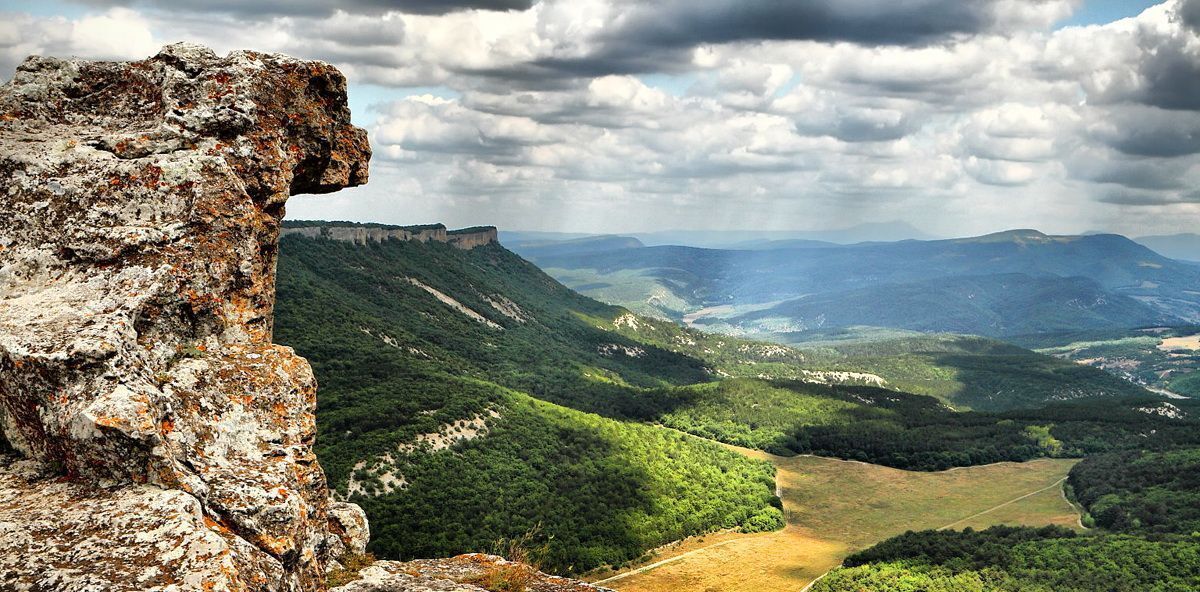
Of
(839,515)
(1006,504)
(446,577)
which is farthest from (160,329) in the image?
(1006,504)

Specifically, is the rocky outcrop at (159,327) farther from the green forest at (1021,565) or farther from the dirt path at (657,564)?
the green forest at (1021,565)

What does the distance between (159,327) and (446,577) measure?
6749 mm

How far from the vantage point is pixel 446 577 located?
50.4ft

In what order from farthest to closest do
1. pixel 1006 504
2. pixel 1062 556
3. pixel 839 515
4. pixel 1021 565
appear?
pixel 1006 504
pixel 839 515
pixel 1062 556
pixel 1021 565

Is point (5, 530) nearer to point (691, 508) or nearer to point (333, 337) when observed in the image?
point (691, 508)

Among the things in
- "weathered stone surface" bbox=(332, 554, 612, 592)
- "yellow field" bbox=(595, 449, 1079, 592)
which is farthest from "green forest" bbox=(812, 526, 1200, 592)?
"weathered stone surface" bbox=(332, 554, 612, 592)

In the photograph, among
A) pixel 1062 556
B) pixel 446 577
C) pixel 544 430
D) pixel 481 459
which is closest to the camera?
pixel 446 577

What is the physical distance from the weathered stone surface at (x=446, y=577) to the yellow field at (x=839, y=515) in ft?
193

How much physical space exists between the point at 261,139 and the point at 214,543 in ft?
27.7

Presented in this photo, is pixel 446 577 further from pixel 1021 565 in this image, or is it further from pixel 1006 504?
pixel 1006 504

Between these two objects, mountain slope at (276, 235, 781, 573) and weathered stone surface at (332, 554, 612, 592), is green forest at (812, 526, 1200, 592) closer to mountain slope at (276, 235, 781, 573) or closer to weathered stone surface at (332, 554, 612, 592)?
mountain slope at (276, 235, 781, 573)

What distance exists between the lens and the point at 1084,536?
92.7 m

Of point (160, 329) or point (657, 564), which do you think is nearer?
point (160, 329)

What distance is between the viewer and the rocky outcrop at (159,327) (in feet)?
34.8
